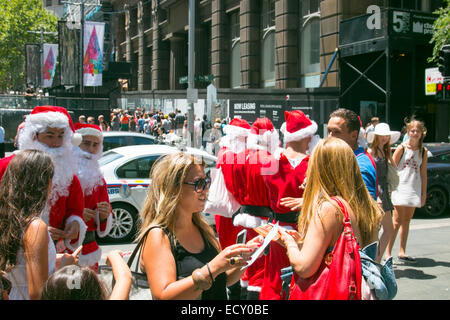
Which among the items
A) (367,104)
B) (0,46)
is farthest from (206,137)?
(0,46)

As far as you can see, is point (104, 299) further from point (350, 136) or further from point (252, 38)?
point (252, 38)

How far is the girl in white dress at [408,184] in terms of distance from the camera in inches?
284

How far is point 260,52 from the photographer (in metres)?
27.7

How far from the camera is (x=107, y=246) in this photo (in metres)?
8.34

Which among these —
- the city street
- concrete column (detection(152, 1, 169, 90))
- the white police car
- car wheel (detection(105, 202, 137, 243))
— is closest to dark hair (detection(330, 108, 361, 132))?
the city street

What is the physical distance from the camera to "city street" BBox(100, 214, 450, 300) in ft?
19.4

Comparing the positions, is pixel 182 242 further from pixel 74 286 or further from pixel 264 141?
pixel 264 141

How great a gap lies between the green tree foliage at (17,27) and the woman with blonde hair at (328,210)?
5478 centimetres

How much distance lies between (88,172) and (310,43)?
20.7 m

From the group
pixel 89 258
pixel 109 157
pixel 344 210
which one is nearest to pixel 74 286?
pixel 344 210

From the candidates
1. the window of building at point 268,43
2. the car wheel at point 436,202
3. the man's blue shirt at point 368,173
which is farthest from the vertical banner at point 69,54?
the man's blue shirt at point 368,173

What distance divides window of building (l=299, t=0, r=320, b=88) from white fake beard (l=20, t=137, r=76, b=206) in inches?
796

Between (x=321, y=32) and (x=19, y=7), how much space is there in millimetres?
43082

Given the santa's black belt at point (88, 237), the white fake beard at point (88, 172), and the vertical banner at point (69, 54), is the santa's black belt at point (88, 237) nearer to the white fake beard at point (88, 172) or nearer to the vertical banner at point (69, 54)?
the white fake beard at point (88, 172)
